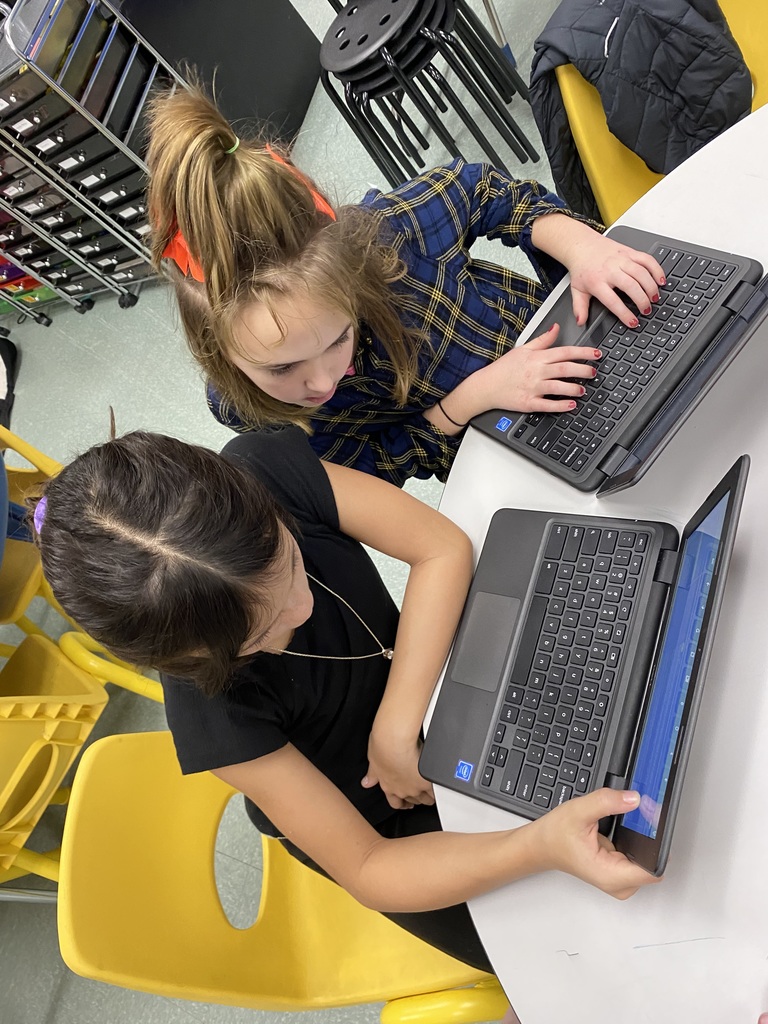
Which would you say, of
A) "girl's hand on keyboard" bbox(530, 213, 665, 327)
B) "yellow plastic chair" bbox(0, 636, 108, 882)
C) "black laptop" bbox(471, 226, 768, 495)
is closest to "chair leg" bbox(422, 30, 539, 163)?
"girl's hand on keyboard" bbox(530, 213, 665, 327)

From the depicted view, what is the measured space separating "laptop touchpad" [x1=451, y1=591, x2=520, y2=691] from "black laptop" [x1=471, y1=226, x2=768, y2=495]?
0.15 metres

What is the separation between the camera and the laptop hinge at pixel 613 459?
32.8 inches

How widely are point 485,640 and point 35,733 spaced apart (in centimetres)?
95

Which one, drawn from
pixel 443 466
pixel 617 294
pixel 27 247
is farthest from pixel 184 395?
pixel 617 294

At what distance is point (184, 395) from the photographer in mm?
2338

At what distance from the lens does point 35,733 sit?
1.41 metres

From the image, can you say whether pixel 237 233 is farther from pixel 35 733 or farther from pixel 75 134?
pixel 75 134

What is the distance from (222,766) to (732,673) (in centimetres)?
48

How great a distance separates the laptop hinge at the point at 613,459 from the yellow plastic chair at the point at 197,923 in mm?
546

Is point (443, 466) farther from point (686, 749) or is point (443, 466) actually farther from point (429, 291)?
A: point (686, 749)

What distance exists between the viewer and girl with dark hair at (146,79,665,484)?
0.82m

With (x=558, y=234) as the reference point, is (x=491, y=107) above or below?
above

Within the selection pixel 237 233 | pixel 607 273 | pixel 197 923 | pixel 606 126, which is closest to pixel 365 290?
pixel 237 233

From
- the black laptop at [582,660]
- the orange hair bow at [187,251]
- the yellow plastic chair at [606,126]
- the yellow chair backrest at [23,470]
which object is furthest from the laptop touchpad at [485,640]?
the yellow chair backrest at [23,470]
